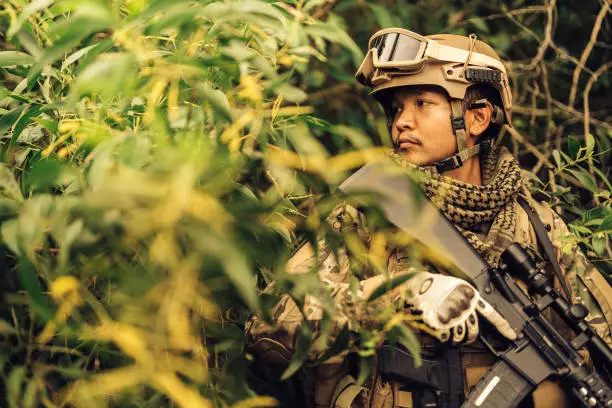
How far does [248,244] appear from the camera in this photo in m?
1.17

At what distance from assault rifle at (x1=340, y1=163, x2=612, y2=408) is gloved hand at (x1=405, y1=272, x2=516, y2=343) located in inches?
5.2

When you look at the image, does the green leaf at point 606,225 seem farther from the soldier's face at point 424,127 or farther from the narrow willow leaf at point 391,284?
the narrow willow leaf at point 391,284

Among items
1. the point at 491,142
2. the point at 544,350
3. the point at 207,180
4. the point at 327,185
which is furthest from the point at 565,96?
the point at 207,180

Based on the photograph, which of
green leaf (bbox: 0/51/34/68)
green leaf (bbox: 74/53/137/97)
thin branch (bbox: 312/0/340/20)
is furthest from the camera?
thin branch (bbox: 312/0/340/20)

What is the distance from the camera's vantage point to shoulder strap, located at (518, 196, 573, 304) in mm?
2074

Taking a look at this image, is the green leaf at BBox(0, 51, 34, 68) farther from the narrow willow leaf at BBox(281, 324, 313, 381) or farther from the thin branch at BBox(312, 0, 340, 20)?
the thin branch at BBox(312, 0, 340, 20)

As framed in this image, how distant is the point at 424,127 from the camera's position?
2172mm

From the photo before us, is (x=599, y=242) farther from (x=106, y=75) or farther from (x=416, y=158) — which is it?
(x=106, y=75)

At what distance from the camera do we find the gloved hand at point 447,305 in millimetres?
1701

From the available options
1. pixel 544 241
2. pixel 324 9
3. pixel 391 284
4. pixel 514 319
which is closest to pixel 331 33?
pixel 391 284

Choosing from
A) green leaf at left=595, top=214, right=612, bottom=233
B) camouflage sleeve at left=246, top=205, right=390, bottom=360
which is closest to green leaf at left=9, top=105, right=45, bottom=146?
camouflage sleeve at left=246, top=205, right=390, bottom=360

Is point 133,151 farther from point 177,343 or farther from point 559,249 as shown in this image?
point 559,249

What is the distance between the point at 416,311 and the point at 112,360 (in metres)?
0.75

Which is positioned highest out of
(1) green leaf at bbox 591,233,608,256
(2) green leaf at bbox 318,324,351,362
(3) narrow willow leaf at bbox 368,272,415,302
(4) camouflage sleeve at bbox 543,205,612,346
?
(3) narrow willow leaf at bbox 368,272,415,302
